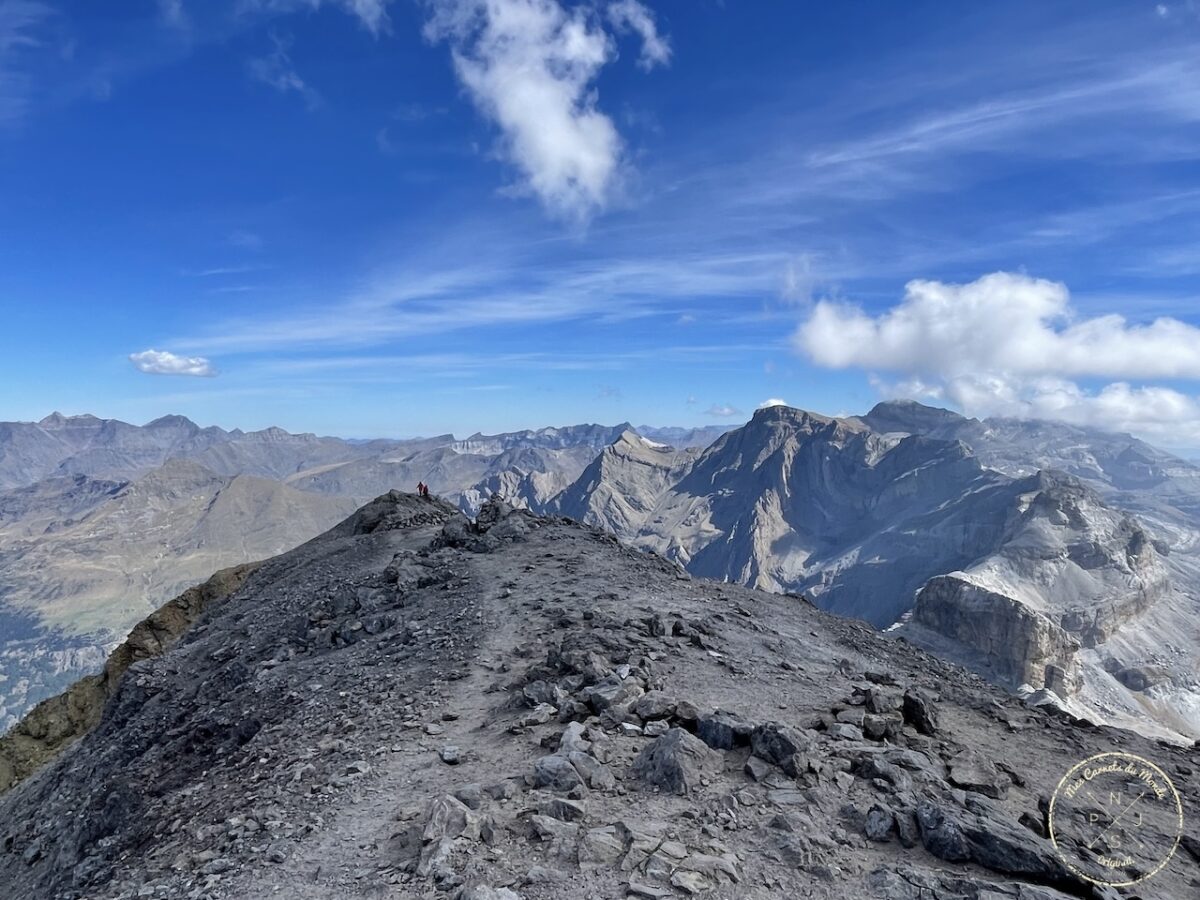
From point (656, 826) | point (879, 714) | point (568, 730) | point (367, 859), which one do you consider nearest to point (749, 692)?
point (879, 714)

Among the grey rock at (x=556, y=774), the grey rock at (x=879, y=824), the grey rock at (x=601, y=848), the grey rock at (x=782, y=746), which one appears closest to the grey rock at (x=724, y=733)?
the grey rock at (x=782, y=746)

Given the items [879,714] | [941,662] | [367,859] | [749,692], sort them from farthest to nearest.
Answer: [941,662], [749,692], [879,714], [367,859]

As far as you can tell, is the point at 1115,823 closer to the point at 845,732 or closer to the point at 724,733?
the point at 845,732

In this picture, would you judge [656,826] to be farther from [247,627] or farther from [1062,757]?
[247,627]

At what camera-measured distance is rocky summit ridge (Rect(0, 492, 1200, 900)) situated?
11227 mm

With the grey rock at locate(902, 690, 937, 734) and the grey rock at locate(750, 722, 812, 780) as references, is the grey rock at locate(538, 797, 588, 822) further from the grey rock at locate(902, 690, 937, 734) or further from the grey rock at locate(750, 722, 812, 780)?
the grey rock at locate(902, 690, 937, 734)

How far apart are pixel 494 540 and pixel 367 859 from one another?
83.4 ft

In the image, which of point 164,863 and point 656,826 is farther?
point 164,863

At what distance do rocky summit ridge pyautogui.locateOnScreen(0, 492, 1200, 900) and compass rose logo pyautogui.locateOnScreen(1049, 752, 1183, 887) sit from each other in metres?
0.41

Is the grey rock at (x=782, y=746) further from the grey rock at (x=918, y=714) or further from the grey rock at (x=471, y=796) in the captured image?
the grey rock at (x=471, y=796)

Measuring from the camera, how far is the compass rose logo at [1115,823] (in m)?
12.6

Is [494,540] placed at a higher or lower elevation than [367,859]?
higher

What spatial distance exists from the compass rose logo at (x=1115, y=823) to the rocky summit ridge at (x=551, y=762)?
0.41 meters

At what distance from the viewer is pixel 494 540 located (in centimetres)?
3712
